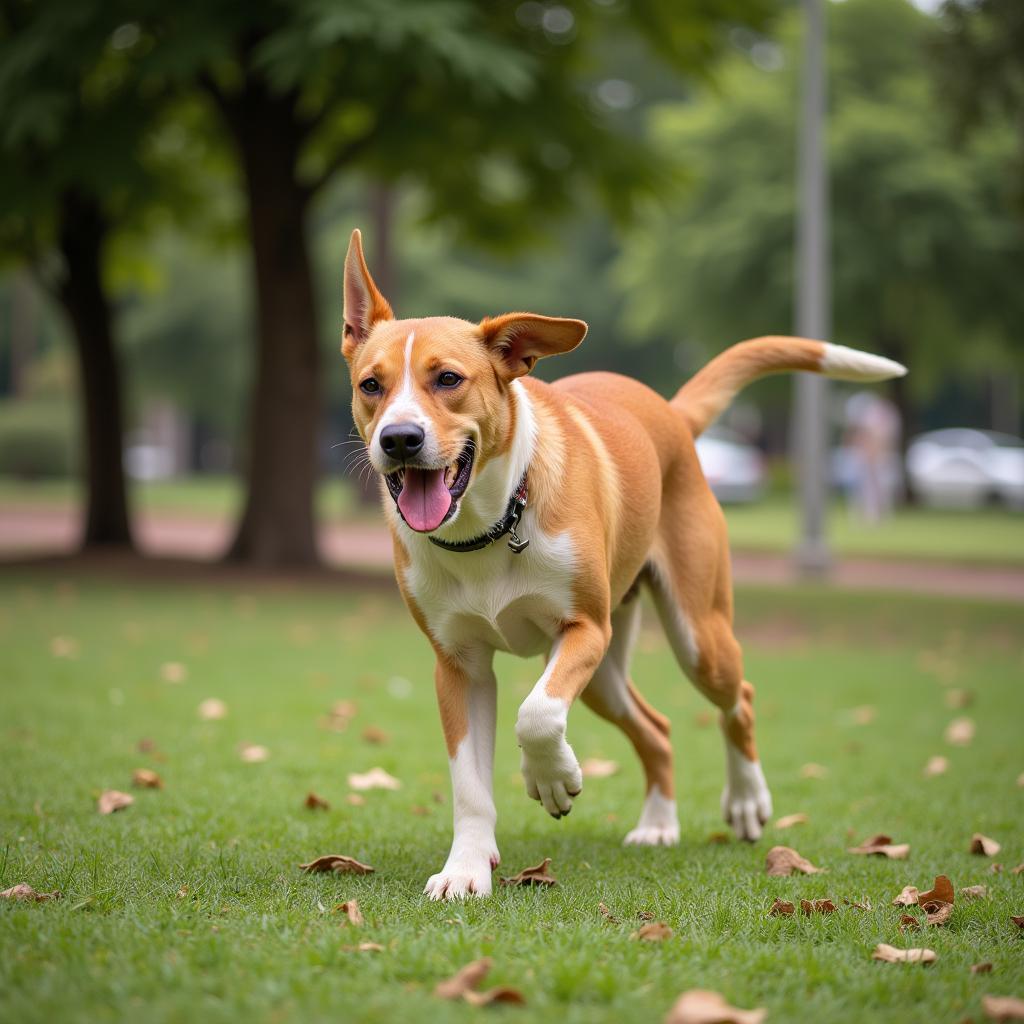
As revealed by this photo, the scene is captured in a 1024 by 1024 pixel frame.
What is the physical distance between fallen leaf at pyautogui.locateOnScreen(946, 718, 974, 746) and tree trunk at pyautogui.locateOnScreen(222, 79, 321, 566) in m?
9.87

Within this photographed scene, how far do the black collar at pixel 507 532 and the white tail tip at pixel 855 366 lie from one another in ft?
6.52

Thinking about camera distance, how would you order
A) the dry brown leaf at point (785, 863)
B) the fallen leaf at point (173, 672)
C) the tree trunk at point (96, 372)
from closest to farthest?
1. the dry brown leaf at point (785, 863)
2. the fallen leaf at point (173, 672)
3. the tree trunk at point (96, 372)

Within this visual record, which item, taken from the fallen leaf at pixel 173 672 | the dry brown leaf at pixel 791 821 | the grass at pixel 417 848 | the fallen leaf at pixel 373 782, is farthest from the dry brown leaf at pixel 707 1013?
the fallen leaf at pixel 173 672

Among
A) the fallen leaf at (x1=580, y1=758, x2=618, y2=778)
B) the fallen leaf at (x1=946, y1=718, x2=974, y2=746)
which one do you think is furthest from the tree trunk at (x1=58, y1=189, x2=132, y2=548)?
the fallen leaf at (x1=946, y1=718, x2=974, y2=746)

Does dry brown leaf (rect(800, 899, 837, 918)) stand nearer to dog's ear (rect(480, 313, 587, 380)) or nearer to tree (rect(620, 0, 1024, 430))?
dog's ear (rect(480, 313, 587, 380))

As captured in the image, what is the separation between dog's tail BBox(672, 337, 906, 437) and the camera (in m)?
5.94

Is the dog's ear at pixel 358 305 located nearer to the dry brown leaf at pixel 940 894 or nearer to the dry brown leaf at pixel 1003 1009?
the dry brown leaf at pixel 940 894

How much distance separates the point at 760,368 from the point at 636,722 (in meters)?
1.68

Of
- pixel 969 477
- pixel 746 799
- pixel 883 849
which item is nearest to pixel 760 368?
pixel 746 799

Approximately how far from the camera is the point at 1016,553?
22766mm

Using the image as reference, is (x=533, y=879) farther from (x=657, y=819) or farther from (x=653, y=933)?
(x=657, y=819)

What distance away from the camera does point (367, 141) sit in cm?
1617

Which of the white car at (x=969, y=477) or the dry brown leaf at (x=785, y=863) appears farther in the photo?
the white car at (x=969, y=477)

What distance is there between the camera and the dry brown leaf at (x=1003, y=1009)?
10.7 feet
